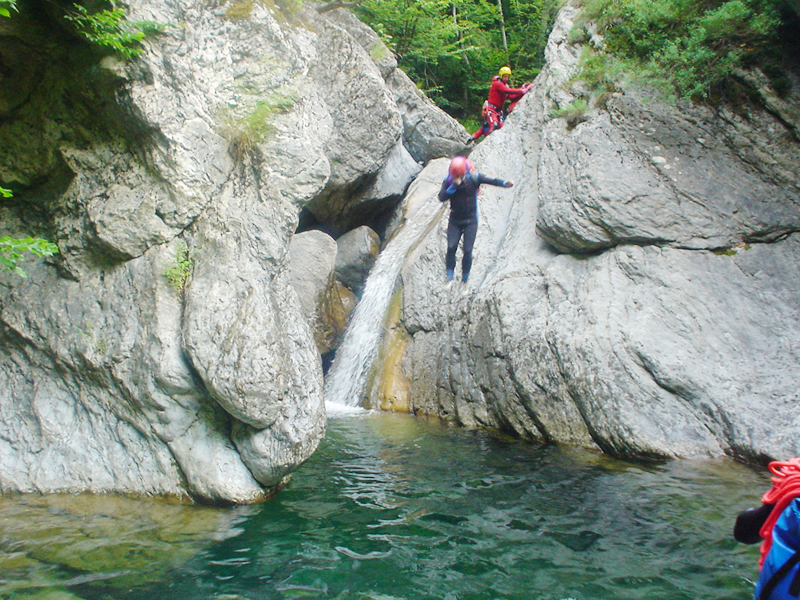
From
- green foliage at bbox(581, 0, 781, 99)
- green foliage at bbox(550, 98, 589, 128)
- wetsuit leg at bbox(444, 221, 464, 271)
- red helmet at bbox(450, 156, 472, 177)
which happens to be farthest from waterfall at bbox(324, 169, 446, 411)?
green foliage at bbox(581, 0, 781, 99)

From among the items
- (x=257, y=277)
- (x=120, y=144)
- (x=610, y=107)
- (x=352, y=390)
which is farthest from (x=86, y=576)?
(x=610, y=107)

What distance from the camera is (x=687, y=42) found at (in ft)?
28.0

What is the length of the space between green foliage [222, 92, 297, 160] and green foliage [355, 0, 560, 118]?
49.7ft

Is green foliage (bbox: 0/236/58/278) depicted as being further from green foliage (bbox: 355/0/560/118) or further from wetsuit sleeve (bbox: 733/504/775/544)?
green foliage (bbox: 355/0/560/118)

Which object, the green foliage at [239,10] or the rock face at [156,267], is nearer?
Answer: the rock face at [156,267]

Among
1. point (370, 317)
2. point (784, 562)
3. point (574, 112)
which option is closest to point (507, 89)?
point (574, 112)

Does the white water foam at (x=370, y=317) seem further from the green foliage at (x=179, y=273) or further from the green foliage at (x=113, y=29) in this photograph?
the green foliage at (x=113, y=29)

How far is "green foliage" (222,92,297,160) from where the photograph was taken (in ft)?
19.3

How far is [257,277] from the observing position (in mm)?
5641

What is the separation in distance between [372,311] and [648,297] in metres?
6.48

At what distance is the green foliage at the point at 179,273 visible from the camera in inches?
215

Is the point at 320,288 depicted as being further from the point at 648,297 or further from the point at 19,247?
the point at 19,247

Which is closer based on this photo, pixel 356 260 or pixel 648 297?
pixel 648 297

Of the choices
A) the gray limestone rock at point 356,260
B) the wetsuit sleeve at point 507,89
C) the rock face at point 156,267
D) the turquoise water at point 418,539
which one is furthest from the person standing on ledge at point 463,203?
the wetsuit sleeve at point 507,89
